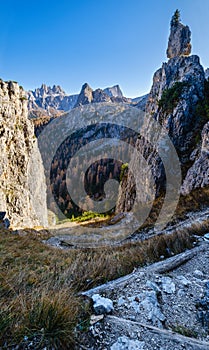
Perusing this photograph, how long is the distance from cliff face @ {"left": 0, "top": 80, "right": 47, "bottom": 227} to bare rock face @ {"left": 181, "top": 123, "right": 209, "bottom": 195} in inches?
689

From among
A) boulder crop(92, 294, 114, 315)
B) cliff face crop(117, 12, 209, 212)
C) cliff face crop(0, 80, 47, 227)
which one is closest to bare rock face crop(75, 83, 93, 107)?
cliff face crop(117, 12, 209, 212)

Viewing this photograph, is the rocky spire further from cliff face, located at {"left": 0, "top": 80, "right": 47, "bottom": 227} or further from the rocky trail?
the rocky trail

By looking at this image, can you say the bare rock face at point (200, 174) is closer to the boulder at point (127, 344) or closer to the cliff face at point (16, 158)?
the boulder at point (127, 344)

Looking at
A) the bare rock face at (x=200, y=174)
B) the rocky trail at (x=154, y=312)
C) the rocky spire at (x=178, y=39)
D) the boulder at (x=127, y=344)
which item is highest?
the rocky spire at (x=178, y=39)

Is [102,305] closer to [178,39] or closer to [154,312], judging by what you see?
[154,312]

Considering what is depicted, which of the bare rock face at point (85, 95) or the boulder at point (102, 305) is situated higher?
the bare rock face at point (85, 95)

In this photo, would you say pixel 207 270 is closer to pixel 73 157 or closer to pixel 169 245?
pixel 169 245

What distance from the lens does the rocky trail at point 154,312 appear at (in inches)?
63.9

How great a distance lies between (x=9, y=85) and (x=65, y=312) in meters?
28.1

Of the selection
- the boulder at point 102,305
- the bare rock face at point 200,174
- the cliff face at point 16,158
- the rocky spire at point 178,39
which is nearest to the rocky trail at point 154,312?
the boulder at point 102,305

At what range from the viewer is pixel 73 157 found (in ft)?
348

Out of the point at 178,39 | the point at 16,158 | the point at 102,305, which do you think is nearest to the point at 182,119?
the point at 102,305

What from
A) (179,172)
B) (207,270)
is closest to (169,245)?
(207,270)

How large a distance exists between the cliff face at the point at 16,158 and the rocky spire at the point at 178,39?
93.4 ft
